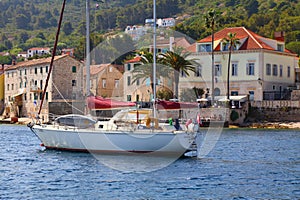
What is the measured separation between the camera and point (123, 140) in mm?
39938

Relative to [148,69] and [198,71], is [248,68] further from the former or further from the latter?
[148,69]

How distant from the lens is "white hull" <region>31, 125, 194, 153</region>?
38853 mm

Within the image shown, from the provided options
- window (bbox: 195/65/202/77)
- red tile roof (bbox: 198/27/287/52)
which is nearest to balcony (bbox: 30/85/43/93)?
window (bbox: 195/65/202/77)

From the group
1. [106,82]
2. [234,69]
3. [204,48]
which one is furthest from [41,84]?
[234,69]

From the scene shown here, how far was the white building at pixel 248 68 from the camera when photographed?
8256cm

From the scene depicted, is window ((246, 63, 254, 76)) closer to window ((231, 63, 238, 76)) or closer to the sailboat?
window ((231, 63, 238, 76))

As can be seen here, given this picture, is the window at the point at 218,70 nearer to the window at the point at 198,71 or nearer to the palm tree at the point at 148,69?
the window at the point at 198,71

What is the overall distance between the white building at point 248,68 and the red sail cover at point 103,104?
42.6 m

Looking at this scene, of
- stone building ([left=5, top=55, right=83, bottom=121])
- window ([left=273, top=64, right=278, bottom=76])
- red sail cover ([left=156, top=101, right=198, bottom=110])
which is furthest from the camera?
stone building ([left=5, top=55, right=83, bottom=121])

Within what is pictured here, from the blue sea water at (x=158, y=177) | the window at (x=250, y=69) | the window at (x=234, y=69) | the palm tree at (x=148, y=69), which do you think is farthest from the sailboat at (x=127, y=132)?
the window at (x=234, y=69)

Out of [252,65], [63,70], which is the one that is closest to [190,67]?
[252,65]

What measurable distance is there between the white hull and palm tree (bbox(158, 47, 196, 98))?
126ft

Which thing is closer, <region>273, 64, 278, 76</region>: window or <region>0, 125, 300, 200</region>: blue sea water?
<region>0, 125, 300, 200</region>: blue sea water

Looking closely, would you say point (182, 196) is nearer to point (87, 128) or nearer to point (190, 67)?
point (87, 128)
